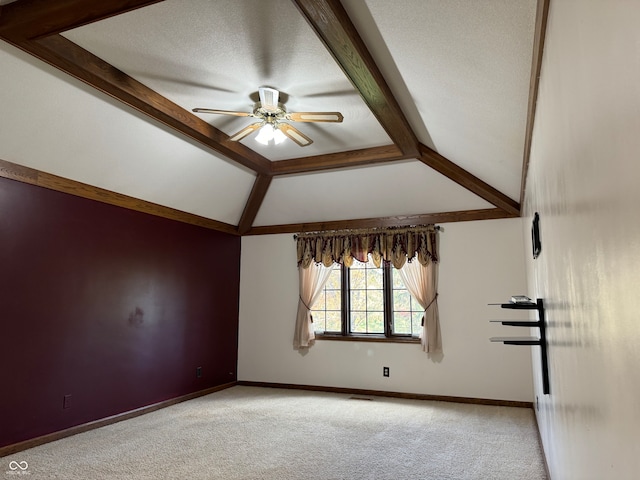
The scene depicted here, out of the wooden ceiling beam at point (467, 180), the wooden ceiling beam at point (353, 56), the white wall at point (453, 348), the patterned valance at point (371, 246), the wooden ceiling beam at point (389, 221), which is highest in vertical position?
the wooden ceiling beam at point (353, 56)

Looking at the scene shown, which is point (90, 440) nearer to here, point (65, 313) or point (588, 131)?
point (65, 313)

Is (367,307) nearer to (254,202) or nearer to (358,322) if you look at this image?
(358,322)

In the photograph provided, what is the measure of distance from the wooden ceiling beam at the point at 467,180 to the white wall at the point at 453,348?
10.6 inches

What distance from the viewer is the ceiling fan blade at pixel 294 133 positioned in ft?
12.9

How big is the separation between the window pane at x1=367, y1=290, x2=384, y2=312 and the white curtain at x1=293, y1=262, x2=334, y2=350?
66 cm

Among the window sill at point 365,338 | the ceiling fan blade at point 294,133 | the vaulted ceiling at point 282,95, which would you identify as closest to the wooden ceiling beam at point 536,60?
the vaulted ceiling at point 282,95

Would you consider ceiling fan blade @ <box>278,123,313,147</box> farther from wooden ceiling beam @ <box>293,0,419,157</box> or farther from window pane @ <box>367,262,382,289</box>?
window pane @ <box>367,262,382,289</box>

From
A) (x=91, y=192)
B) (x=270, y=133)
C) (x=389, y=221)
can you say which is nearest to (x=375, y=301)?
(x=389, y=221)

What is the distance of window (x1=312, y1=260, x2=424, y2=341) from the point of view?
5.84 meters

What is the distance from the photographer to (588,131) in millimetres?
1077

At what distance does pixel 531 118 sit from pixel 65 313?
4.13 m

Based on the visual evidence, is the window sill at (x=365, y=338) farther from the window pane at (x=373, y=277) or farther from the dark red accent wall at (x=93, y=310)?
the dark red accent wall at (x=93, y=310)

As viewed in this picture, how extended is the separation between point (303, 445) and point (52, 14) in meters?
3.57

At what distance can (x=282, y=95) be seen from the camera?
378cm
